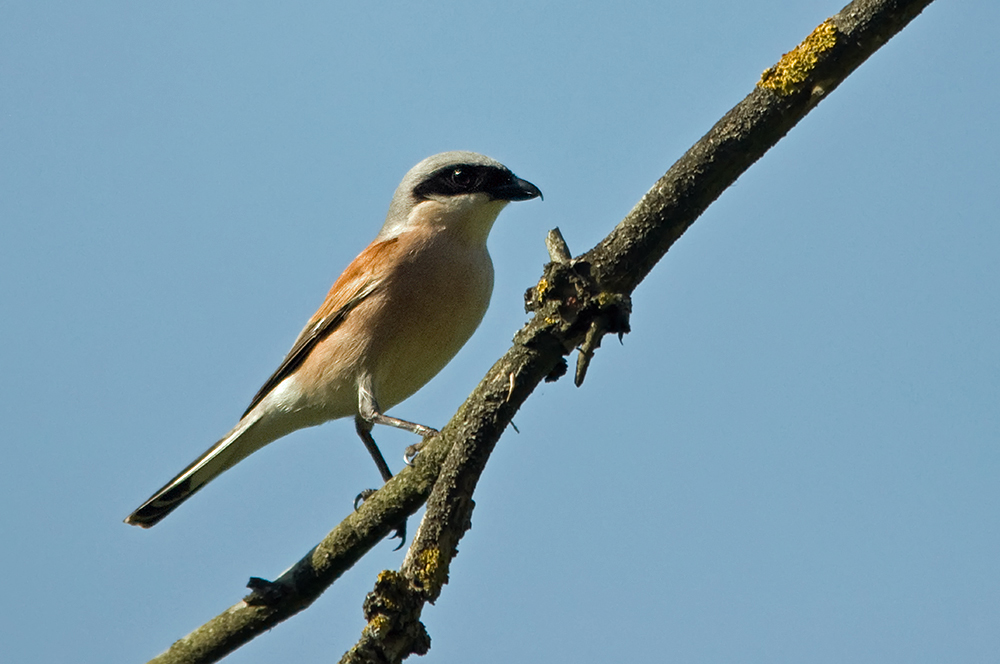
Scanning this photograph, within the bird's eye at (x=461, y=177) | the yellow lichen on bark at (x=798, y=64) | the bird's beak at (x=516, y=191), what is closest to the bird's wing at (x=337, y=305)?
the bird's eye at (x=461, y=177)

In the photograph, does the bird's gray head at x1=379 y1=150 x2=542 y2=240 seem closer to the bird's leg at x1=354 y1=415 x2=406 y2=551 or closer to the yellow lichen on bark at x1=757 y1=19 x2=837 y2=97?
the bird's leg at x1=354 y1=415 x2=406 y2=551

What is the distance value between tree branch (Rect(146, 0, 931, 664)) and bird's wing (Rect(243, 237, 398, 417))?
2.37m

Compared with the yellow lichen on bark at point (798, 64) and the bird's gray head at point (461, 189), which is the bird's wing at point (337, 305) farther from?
the yellow lichen on bark at point (798, 64)

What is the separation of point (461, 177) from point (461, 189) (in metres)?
0.09

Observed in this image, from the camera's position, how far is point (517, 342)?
282cm

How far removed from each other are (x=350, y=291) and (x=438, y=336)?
2.14 ft

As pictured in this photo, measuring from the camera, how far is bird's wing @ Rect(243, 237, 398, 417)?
5.24 meters

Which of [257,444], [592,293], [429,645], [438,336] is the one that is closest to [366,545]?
[429,645]

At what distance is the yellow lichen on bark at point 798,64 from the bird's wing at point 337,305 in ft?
9.48

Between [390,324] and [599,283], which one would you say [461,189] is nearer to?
[390,324]

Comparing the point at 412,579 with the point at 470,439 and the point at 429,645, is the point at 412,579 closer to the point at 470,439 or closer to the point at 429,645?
the point at 429,645

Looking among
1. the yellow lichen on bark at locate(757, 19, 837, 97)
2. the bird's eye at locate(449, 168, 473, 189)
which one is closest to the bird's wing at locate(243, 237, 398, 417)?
the bird's eye at locate(449, 168, 473, 189)

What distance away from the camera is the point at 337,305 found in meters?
5.34

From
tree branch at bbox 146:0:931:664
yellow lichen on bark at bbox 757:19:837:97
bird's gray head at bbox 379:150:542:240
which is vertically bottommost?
tree branch at bbox 146:0:931:664
